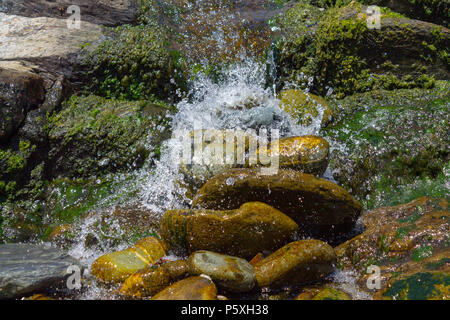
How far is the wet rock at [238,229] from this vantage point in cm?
342

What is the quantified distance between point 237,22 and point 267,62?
118 centimetres

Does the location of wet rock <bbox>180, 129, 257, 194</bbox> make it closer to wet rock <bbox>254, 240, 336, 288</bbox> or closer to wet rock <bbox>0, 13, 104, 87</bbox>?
wet rock <bbox>254, 240, 336, 288</bbox>

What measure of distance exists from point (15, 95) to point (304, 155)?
3584 millimetres

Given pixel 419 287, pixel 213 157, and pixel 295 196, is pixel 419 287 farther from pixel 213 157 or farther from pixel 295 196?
pixel 213 157

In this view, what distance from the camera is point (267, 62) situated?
6.23m

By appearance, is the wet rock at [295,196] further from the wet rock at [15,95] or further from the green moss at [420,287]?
the wet rock at [15,95]

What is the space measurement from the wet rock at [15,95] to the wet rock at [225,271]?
3.10 m

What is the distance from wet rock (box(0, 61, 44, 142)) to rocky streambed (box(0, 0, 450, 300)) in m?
0.02

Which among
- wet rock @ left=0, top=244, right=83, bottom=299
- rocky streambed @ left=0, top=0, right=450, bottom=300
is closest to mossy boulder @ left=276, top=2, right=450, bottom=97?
rocky streambed @ left=0, top=0, right=450, bottom=300

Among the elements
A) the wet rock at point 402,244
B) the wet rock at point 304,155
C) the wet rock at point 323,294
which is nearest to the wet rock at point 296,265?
the wet rock at point 323,294

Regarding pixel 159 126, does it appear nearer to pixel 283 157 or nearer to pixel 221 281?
pixel 283 157

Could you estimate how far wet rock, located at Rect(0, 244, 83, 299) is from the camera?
302cm

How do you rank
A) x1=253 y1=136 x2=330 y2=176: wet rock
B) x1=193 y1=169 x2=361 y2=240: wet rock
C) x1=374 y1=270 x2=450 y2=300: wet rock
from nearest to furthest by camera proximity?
x1=374 y1=270 x2=450 y2=300: wet rock → x1=193 y1=169 x2=361 y2=240: wet rock → x1=253 y1=136 x2=330 y2=176: wet rock
